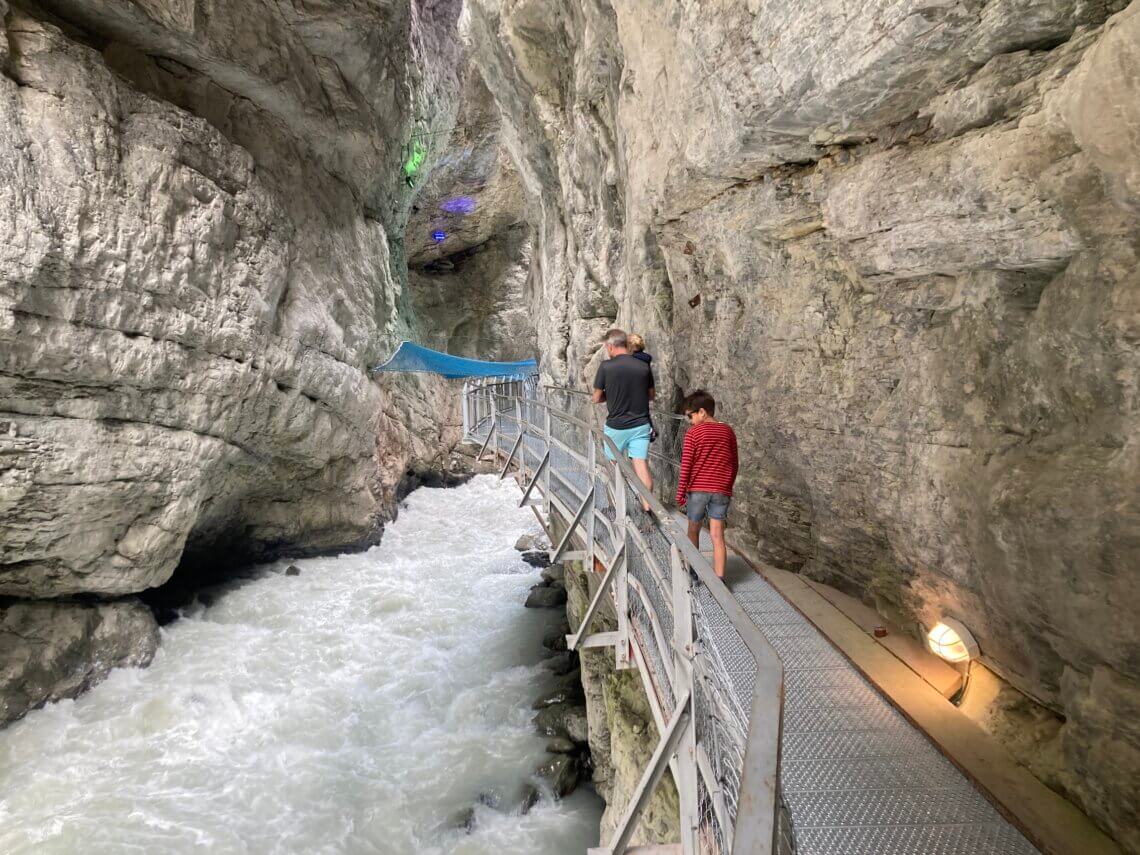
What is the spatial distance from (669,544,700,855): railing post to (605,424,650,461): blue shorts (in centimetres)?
235

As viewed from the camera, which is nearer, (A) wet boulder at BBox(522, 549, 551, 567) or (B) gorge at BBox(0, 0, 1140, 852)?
(B) gorge at BBox(0, 0, 1140, 852)

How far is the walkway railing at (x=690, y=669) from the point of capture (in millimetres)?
1306

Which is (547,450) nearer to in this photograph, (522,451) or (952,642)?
(522,451)

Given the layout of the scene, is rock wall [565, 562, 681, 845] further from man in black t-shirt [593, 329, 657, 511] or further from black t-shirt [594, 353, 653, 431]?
black t-shirt [594, 353, 653, 431]

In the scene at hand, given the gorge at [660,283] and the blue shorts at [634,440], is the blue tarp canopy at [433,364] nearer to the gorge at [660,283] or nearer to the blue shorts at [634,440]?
the gorge at [660,283]

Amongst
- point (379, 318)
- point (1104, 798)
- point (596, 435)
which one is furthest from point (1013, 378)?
point (379, 318)

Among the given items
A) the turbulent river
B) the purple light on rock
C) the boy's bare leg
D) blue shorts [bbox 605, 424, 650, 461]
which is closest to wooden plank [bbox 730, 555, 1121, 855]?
the boy's bare leg

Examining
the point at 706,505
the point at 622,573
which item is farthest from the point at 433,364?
the point at 706,505

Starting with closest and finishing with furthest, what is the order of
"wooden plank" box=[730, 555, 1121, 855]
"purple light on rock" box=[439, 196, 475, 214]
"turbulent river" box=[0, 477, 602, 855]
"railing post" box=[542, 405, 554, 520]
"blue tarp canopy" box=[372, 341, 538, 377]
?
"wooden plank" box=[730, 555, 1121, 855]
"turbulent river" box=[0, 477, 602, 855]
"railing post" box=[542, 405, 554, 520]
"blue tarp canopy" box=[372, 341, 538, 377]
"purple light on rock" box=[439, 196, 475, 214]

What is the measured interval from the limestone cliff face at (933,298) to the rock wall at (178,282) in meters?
6.72

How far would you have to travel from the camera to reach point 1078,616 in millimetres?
2605

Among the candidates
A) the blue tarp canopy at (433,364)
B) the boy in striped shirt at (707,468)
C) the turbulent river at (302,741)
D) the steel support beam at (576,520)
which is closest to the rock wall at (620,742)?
the turbulent river at (302,741)

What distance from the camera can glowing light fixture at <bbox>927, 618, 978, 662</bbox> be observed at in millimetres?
3432

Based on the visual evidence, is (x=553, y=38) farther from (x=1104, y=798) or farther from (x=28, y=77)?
(x=1104, y=798)
